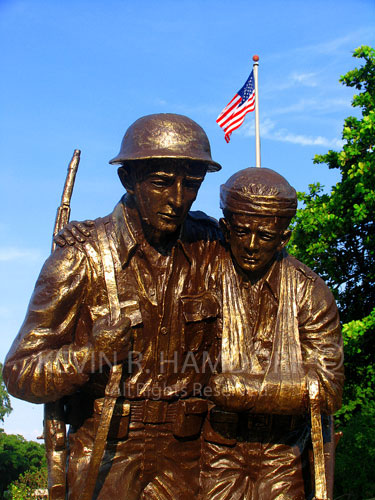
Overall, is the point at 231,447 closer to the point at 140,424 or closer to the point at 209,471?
the point at 209,471

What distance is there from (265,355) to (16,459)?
17.3 metres

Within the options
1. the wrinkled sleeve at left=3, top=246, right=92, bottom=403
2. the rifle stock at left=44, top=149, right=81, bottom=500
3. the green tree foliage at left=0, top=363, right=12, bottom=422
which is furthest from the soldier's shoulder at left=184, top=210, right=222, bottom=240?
the green tree foliage at left=0, top=363, right=12, bottom=422

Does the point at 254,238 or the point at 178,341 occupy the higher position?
the point at 254,238

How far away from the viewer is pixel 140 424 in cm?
441

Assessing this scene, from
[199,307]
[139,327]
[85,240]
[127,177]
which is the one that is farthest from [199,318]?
[127,177]

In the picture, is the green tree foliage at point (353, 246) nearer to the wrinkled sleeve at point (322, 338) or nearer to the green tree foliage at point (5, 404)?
Result: the wrinkled sleeve at point (322, 338)

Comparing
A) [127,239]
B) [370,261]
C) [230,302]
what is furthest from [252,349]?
[370,261]

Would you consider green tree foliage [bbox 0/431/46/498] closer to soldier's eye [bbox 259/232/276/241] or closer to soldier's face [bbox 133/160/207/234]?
soldier's face [bbox 133/160/207/234]

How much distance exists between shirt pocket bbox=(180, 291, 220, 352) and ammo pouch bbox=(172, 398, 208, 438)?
1.14 feet

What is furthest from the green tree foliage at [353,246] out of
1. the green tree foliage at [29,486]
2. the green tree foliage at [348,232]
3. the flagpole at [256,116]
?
the green tree foliage at [29,486]

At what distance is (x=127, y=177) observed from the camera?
4.41m

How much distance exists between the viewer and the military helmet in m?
4.16

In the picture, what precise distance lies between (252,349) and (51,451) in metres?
1.44

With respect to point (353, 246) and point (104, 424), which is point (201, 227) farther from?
point (353, 246)
